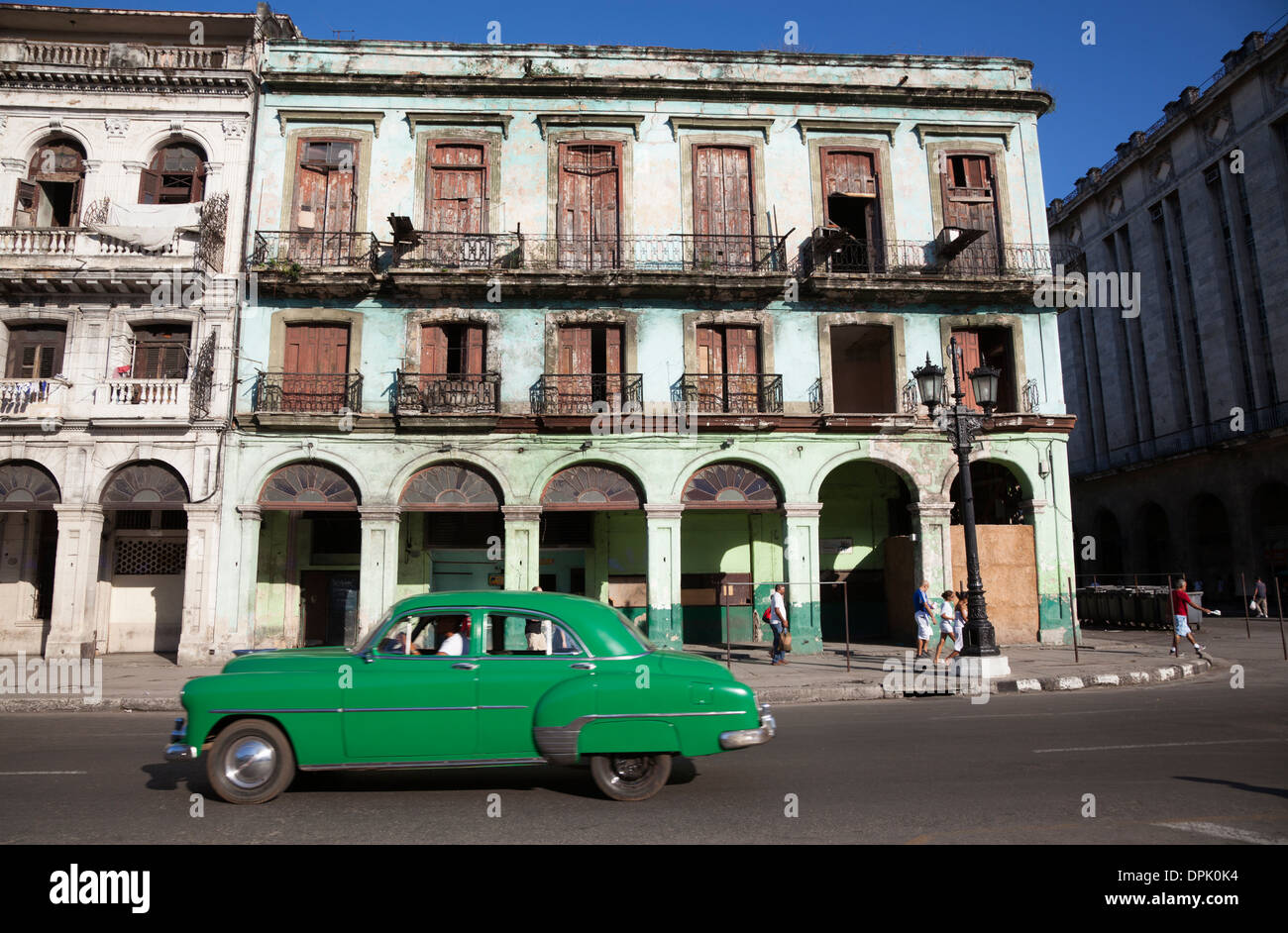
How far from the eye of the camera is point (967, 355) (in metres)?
19.5

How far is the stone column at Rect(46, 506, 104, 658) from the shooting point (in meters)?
17.0

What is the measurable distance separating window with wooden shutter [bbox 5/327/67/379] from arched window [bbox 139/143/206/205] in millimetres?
3877

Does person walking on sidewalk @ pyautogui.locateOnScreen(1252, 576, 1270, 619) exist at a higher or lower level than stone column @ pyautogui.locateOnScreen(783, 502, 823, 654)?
lower

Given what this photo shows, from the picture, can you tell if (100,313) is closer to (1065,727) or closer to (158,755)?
(158,755)

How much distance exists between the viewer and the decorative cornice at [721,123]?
19.7 m

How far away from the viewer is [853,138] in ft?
65.6

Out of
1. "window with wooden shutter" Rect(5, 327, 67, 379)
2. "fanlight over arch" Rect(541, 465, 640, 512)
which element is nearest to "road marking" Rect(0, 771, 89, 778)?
"fanlight over arch" Rect(541, 465, 640, 512)

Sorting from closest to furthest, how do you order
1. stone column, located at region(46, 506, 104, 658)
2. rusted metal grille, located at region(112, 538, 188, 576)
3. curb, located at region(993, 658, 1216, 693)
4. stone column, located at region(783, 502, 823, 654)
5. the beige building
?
curb, located at region(993, 658, 1216, 693), stone column, located at region(46, 506, 104, 658), the beige building, stone column, located at region(783, 502, 823, 654), rusted metal grille, located at region(112, 538, 188, 576)

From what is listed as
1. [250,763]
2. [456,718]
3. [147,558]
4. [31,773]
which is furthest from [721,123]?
[31,773]

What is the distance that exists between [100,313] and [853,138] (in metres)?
18.7

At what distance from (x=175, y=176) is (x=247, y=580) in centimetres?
1013

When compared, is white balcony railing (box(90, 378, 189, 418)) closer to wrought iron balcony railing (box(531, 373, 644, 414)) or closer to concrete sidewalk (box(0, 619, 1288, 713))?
concrete sidewalk (box(0, 619, 1288, 713))

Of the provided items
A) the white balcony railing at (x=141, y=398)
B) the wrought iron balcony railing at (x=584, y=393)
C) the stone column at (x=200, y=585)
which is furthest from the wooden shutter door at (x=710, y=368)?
the white balcony railing at (x=141, y=398)
